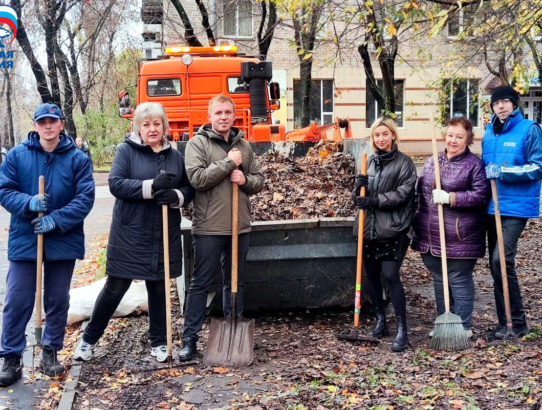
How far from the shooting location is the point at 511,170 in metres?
5.09

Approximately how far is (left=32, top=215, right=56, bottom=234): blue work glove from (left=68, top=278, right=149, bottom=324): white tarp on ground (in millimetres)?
1810

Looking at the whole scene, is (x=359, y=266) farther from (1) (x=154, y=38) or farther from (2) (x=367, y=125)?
(2) (x=367, y=125)

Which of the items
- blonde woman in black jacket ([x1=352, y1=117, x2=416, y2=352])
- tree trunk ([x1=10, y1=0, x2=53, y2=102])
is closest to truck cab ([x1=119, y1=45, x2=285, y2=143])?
blonde woman in black jacket ([x1=352, y1=117, x2=416, y2=352])

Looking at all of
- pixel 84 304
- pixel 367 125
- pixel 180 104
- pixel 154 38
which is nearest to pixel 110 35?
pixel 154 38

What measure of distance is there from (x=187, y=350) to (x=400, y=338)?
1658 mm

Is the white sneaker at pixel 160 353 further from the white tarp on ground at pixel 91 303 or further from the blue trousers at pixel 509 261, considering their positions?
the blue trousers at pixel 509 261

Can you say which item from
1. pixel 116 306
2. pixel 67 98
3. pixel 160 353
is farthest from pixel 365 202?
pixel 67 98

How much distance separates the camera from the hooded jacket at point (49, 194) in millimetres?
4840

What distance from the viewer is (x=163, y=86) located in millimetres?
11562

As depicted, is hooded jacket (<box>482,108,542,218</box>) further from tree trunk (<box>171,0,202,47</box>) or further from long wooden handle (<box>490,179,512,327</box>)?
tree trunk (<box>171,0,202,47</box>)

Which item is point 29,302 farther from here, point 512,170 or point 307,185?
point 512,170

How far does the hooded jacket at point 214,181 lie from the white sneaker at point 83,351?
4.05ft

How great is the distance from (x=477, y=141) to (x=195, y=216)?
23324mm

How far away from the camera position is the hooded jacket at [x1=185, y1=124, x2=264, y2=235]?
16.4 ft
